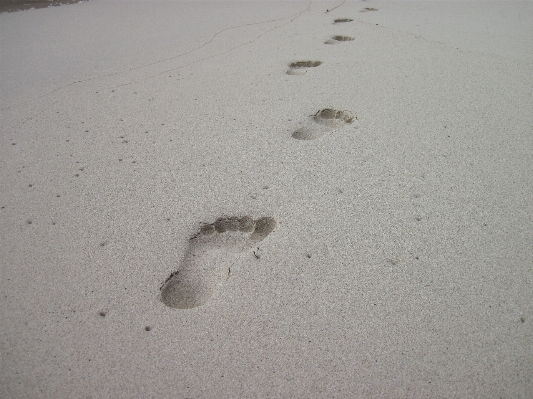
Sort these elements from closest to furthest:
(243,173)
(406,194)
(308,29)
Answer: (406,194) → (243,173) → (308,29)

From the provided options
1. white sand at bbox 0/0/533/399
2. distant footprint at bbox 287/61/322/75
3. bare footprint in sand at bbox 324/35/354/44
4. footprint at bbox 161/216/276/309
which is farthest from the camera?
bare footprint in sand at bbox 324/35/354/44

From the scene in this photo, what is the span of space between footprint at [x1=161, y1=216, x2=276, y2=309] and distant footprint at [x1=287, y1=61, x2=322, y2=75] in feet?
4.60

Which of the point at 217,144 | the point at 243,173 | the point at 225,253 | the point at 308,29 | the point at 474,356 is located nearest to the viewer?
the point at 474,356

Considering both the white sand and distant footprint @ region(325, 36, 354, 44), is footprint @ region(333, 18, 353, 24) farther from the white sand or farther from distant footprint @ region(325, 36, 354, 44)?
the white sand

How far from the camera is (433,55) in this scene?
2.80 m

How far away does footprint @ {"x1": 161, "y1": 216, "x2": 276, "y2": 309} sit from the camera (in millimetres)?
1315

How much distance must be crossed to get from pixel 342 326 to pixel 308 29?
2730 mm

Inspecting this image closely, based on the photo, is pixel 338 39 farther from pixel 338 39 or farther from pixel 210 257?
pixel 210 257

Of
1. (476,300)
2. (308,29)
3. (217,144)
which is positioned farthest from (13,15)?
(476,300)

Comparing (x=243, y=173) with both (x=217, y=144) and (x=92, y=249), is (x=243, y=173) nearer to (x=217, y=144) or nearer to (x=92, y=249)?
(x=217, y=144)

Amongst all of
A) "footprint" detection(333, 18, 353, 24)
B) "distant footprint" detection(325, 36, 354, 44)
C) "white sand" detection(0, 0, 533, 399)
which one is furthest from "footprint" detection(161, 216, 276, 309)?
"footprint" detection(333, 18, 353, 24)

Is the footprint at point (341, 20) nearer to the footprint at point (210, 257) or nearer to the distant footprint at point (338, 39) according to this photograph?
the distant footprint at point (338, 39)

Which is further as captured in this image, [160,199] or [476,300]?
[160,199]

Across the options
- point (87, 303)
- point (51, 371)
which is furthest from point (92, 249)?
point (51, 371)
